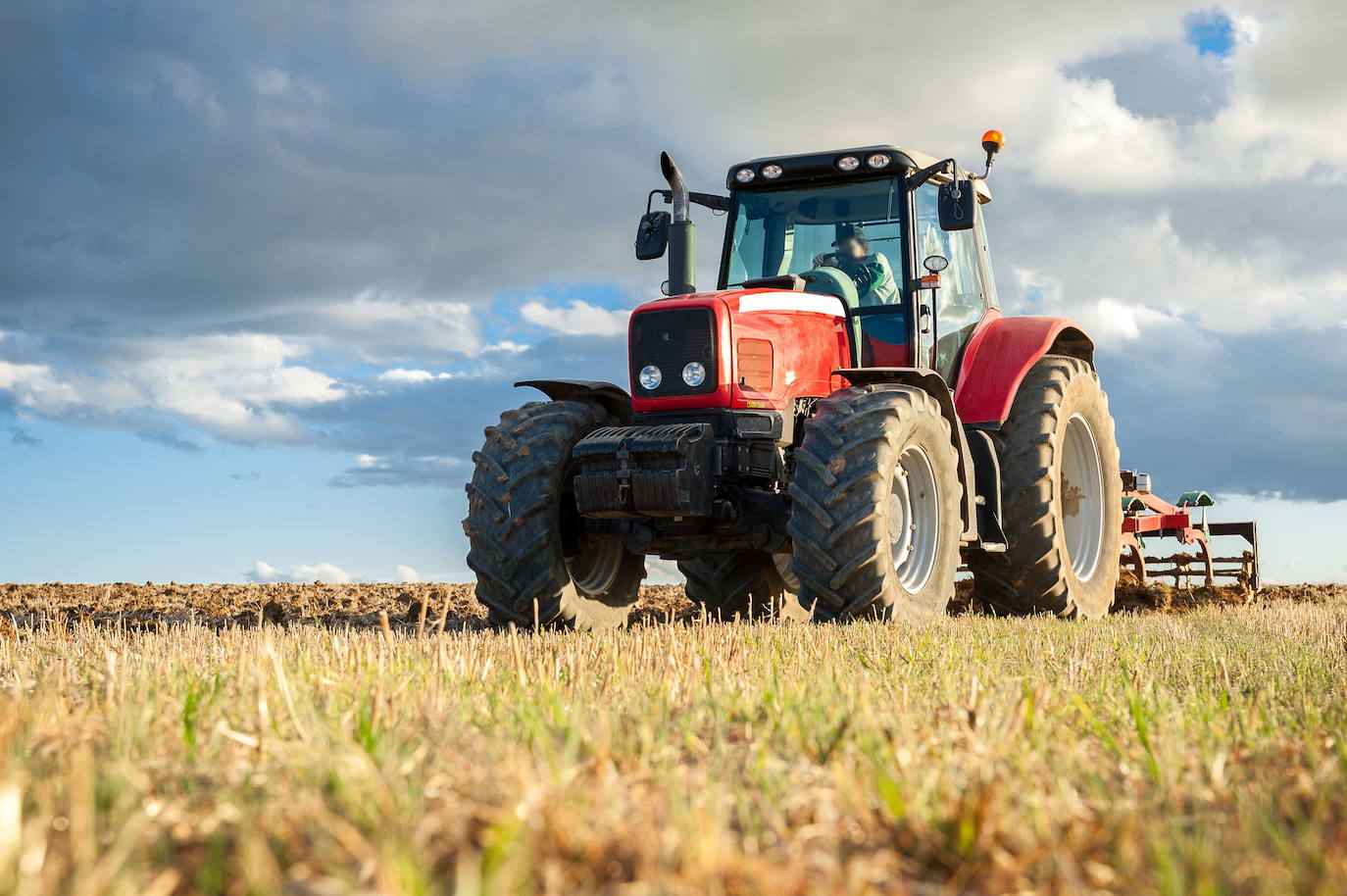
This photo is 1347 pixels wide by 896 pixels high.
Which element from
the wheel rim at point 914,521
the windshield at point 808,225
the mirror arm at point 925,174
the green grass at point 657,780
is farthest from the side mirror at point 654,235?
the green grass at point 657,780

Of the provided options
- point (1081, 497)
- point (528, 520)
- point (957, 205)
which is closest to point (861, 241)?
point (957, 205)

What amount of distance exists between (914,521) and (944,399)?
77 centimetres

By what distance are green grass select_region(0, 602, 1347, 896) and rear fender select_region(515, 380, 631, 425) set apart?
12.5 feet

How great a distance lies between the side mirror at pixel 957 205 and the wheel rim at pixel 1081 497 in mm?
3034

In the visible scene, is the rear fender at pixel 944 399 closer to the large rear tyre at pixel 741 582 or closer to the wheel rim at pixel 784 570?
the wheel rim at pixel 784 570

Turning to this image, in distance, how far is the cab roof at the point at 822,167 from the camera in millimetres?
8148

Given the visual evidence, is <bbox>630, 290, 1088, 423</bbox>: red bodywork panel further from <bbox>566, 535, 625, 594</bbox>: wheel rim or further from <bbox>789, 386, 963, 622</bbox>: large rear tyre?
<bbox>566, 535, 625, 594</bbox>: wheel rim

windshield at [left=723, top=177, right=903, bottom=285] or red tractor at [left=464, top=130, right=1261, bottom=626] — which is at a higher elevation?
windshield at [left=723, top=177, right=903, bottom=285]

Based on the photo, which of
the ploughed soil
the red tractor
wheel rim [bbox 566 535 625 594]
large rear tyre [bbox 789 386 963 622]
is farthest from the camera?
the ploughed soil

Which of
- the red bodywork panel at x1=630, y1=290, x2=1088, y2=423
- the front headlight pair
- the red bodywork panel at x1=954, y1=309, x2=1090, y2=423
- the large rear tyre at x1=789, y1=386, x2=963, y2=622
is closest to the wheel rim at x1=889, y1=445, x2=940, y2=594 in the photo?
the large rear tyre at x1=789, y1=386, x2=963, y2=622

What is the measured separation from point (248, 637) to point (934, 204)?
5.10 m

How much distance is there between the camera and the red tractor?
6828 mm

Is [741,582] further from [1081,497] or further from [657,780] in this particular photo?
[657,780]

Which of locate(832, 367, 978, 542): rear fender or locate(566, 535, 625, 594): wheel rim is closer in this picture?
locate(832, 367, 978, 542): rear fender
